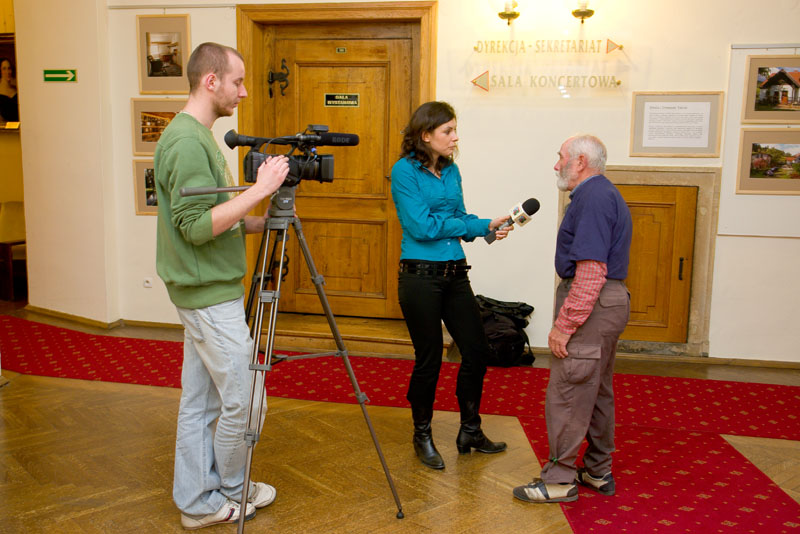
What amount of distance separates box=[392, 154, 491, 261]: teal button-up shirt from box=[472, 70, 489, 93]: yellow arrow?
7.41 feet

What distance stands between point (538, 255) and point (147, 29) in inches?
147

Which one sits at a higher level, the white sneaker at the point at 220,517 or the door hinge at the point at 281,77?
the door hinge at the point at 281,77

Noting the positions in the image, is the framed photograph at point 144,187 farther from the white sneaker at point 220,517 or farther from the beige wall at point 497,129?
the white sneaker at point 220,517

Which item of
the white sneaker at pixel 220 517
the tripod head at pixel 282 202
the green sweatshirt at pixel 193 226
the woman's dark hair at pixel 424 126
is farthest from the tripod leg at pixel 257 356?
the woman's dark hair at pixel 424 126

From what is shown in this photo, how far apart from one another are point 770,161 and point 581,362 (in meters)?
3.26

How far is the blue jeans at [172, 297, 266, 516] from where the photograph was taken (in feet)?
8.66

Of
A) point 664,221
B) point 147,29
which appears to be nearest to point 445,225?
point 664,221

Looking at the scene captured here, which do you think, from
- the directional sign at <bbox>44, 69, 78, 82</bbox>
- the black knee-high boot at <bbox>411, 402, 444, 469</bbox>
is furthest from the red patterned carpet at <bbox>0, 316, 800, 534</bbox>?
the directional sign at <bbox>44, 69, 78, 82</bbox>

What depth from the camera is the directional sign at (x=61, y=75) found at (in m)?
6.03

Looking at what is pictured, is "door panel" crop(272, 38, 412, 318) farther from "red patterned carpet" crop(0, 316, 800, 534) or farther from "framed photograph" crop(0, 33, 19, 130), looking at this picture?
"framed photograph" crop(0, 33, 19, 130)

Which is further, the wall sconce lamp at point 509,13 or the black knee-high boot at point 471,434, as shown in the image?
the wall sconce lamp at point 509,13

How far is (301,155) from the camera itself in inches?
106

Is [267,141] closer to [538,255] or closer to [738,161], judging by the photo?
[538,255]

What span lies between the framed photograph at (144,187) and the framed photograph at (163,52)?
0.61m
